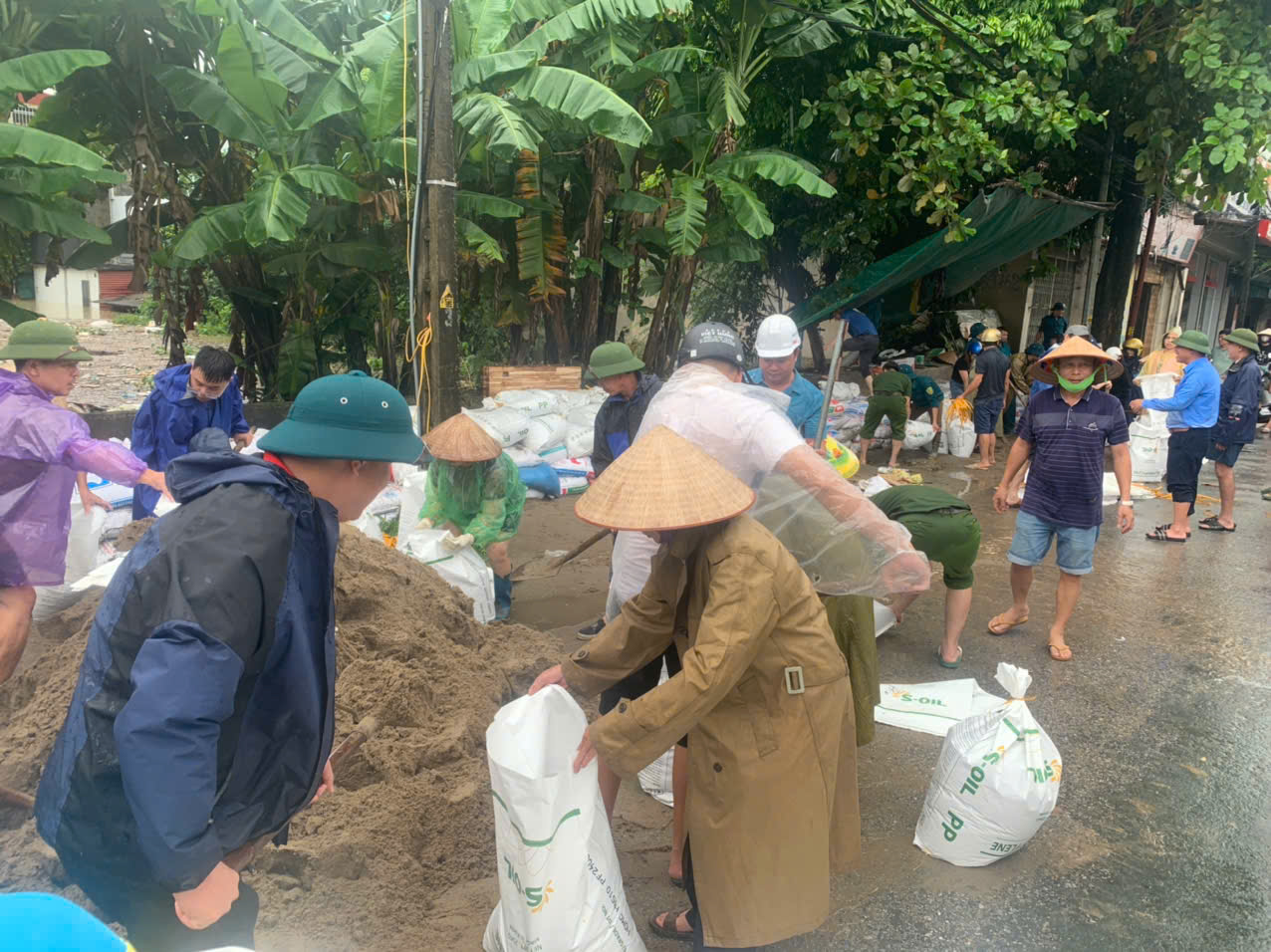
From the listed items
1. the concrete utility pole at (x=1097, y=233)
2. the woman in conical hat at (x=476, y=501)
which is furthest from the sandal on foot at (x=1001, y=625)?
the concrete utility pole at (x=1097, y=233)

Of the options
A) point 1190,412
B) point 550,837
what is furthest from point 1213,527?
→ point 550,837

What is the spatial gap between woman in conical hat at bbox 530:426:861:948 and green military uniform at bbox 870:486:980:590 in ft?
7.40

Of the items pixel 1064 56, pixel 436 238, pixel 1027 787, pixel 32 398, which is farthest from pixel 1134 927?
pixel 1064 56

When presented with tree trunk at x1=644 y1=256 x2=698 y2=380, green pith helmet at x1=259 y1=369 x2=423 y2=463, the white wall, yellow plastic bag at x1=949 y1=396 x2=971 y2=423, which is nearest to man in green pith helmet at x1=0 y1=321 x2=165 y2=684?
green pith helmet at x1=259 y1=369 x2=423 y2=463

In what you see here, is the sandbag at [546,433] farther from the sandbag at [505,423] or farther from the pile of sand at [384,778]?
the pile of sand at [384,778]

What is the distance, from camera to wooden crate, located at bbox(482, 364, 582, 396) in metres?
9.52

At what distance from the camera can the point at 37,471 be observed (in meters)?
3.60

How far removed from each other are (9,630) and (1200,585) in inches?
275

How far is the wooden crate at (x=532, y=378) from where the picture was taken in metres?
9.52

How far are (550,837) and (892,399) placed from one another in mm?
8491

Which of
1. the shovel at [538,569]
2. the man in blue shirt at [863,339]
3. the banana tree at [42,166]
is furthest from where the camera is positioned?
the man in blue shirt at [863,339]

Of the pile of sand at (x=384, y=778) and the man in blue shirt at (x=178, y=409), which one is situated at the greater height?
the man in blue shirt at (x=178, y=409)

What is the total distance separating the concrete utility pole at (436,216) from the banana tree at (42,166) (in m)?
2.77

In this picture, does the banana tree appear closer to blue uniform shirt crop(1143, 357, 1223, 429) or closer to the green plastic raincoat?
the green plastic raincoat
